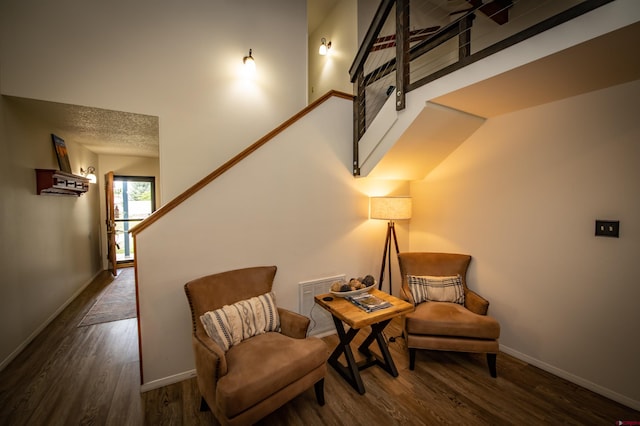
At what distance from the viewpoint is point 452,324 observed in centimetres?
220

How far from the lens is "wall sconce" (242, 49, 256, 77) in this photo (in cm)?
324

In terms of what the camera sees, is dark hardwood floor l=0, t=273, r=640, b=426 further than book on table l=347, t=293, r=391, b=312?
No

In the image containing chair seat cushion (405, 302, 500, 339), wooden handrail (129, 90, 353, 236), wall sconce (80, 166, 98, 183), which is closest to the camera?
wooden handrail (129, 90, 353, 236)

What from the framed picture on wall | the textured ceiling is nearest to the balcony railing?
the textured ceiling

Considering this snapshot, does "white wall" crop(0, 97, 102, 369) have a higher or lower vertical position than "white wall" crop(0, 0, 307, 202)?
lower

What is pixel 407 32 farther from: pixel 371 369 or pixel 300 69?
pixel 371 369

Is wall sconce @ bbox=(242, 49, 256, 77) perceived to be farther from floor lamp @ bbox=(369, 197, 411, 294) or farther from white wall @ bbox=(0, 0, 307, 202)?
floor lamp @ bbox=(369, 197, 411, 294)

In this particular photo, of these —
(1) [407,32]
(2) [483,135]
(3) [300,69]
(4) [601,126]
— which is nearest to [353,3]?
(3) [300,69]

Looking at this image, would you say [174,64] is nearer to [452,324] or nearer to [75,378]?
[75,378]

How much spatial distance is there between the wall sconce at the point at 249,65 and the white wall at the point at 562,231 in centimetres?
261

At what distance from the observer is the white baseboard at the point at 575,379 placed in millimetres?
1864

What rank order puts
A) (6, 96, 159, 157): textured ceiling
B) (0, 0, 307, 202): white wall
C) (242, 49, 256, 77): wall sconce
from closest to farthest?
(0, 0, 307, 202): white wall
(6, 96, 159, 157): textured ceiling
(242, 49, 256, 77): wall sconce

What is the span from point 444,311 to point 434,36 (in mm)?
2316

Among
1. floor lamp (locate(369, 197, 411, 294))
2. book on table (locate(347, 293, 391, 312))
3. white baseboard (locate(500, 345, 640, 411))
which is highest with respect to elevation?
floor lamp (locate(369, 197, 411, 294))
